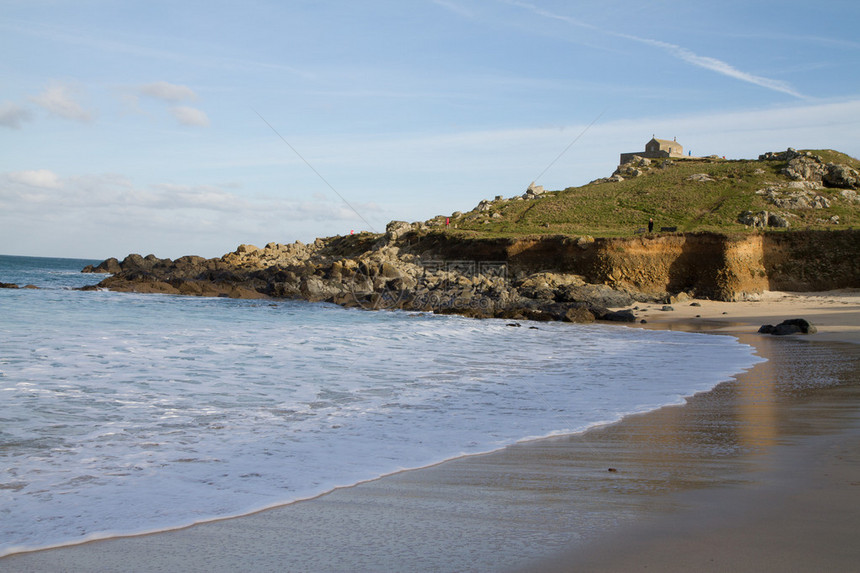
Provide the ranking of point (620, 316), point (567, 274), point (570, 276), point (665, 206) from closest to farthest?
point (620, 316), point (570, 276), point (567, 274), point (665, 206)

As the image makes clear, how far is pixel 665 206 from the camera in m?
43.1

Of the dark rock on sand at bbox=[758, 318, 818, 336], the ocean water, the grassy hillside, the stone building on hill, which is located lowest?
the ocean water

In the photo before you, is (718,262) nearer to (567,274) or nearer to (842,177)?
(567,274)

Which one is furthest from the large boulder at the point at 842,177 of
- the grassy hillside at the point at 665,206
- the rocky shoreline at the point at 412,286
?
the rocky shoreline at the point at 412,286

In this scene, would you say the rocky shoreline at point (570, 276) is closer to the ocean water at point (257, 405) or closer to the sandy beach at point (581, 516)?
the ocean water at point (257, 405)

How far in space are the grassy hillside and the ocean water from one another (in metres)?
22.8

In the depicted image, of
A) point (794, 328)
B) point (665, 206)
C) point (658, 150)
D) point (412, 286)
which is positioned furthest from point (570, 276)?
point (658, 150)

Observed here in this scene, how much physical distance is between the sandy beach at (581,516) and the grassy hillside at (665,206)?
29.4m

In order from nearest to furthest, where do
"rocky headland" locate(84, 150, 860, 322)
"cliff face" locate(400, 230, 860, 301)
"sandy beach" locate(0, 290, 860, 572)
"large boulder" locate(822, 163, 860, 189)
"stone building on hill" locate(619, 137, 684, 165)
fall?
"sandy beach" locate(0, 290, 860, 572)
"rocky headland" locate(84, 150, 860, 322)
"cliff face" locate(400, 230, 860, 301)
"large boulder" locate(822, 163, 860, 189)
"stone building on hill" locate(619, 137, 684, 165)

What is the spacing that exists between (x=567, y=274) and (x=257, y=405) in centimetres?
2535

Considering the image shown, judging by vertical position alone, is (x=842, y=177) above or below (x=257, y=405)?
above

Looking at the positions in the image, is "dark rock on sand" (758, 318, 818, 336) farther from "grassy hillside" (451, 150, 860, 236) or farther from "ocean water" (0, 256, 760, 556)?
"grassy hillside" (451, 150, 860, 236)

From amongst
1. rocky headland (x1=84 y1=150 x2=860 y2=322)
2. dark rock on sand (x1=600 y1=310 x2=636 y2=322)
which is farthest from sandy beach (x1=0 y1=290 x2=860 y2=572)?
rocky headland (x1=84 y1=150 x2=860 y2=322)

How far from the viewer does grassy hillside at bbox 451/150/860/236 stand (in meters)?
38.1
